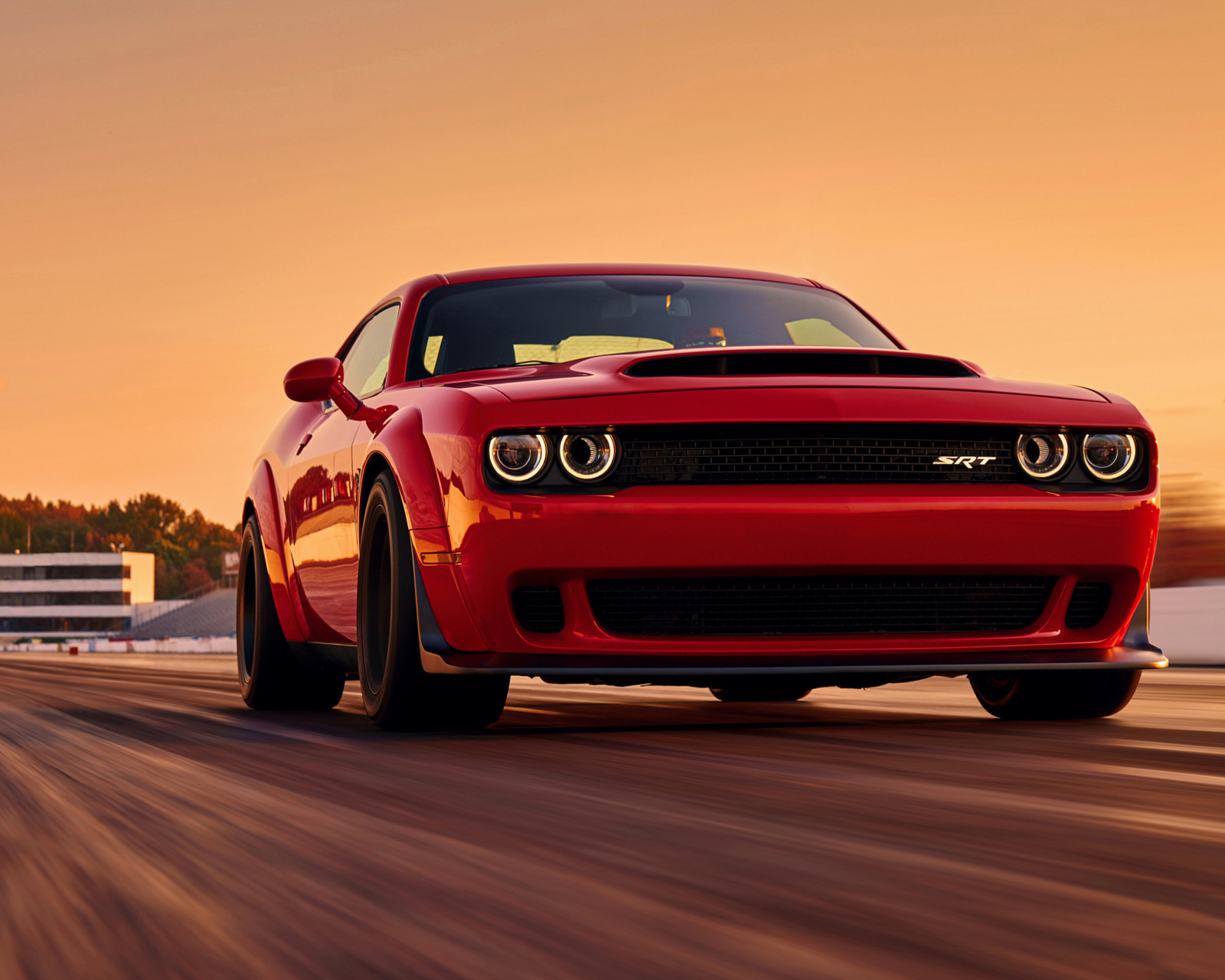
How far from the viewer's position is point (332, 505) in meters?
6.55

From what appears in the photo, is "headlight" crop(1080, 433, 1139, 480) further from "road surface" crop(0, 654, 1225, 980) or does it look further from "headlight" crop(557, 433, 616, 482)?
"headlight" crop(557, 433, 616, 482)

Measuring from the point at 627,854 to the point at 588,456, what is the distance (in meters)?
2.24

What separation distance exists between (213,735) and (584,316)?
2.05 meters

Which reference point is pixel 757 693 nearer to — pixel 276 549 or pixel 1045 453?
pixel 276 549

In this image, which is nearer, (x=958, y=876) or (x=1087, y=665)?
(x=958, y=876)

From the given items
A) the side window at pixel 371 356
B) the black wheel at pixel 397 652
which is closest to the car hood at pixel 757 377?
the black wheel at pixel 397 652

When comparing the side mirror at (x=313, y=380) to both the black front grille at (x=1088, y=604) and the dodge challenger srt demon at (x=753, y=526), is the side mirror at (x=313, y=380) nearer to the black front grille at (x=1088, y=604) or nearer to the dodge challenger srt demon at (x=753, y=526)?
the dodge challenger srt demon at (x=753, y=526)

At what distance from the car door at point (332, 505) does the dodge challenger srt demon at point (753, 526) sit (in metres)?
0.52

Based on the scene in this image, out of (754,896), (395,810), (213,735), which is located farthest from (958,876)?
(213,735)

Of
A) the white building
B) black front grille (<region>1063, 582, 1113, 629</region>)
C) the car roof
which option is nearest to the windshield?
the car roof

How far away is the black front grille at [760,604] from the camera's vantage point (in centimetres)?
510

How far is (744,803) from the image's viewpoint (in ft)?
11.8

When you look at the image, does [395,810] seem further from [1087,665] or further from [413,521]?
[1087,665]

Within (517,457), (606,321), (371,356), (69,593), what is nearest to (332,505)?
(371,356)
